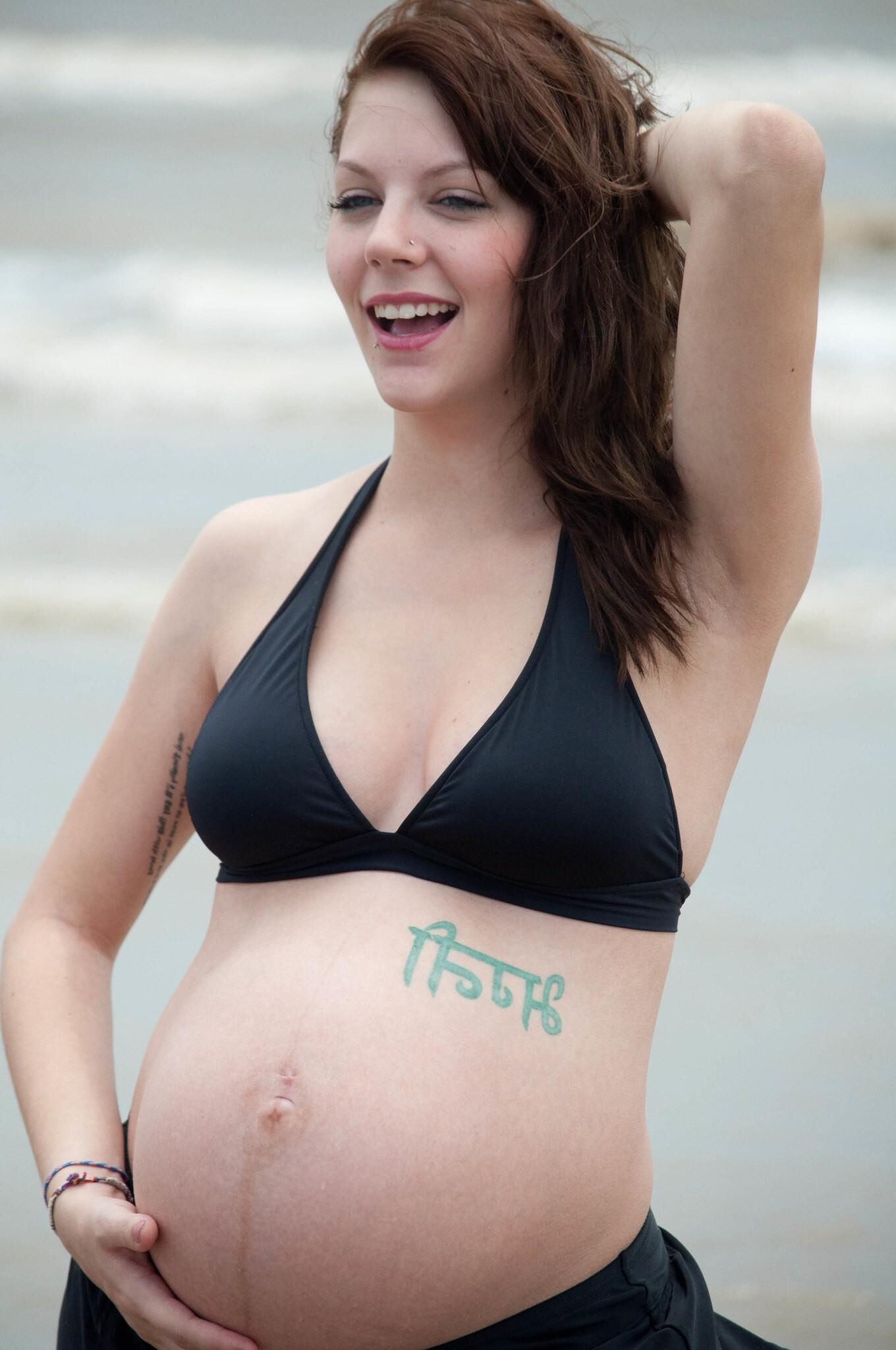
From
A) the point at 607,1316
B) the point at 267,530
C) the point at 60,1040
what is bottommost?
the point at 607,1316

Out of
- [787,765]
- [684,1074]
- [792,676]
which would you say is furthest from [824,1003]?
[792,676]

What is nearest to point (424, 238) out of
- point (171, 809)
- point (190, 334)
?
point (171, 809)

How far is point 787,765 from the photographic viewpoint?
3.35 metres

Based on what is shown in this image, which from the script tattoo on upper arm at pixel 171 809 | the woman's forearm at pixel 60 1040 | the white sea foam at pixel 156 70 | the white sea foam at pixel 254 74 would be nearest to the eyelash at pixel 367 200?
the script tattoo on upper arm at pixel 171 809

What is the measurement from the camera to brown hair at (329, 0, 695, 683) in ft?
3.71

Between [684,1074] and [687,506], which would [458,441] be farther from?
[684,1074]

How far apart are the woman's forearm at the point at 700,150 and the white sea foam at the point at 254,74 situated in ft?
11.8

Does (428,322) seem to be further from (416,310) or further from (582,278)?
(582,278)

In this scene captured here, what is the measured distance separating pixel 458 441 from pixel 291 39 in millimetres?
4027

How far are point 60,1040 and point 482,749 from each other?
50 cm

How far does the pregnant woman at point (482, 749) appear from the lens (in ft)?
3.43

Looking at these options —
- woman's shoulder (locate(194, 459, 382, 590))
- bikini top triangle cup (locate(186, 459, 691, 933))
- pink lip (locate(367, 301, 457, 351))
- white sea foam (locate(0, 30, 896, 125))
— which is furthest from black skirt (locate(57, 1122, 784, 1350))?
white sea foam (locate(0, 30, 896, 125))

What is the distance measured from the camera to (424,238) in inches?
45.5

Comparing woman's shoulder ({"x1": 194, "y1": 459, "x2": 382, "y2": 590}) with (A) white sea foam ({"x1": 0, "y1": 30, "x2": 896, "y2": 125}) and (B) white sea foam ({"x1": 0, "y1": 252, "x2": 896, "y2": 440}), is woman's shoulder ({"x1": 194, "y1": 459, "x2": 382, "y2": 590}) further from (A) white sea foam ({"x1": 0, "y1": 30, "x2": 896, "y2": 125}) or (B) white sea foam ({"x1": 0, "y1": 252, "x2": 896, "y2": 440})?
(A) white sea foam ({"x1": 0, "y1": 30, "x2": 896, "y2": 125})
